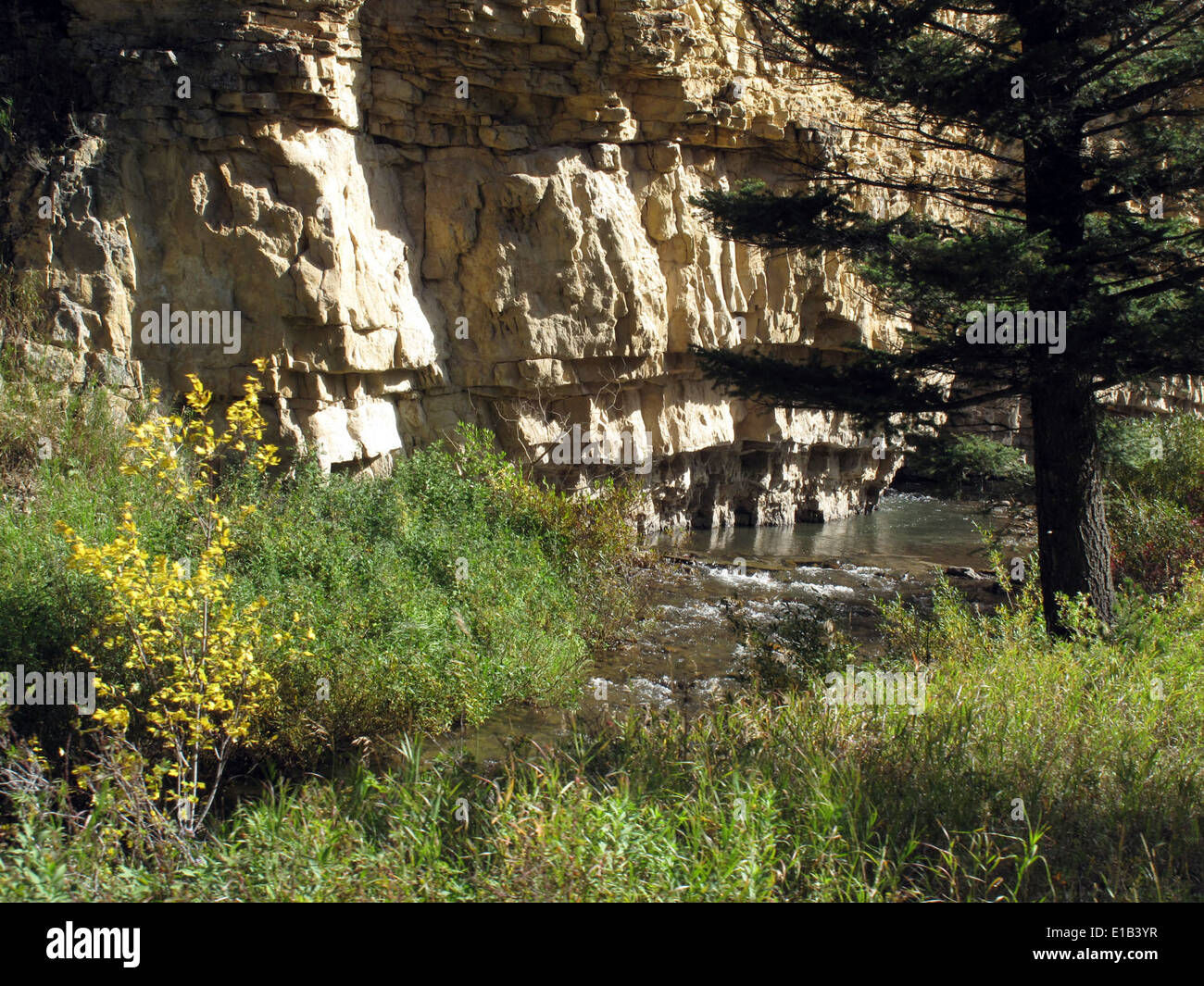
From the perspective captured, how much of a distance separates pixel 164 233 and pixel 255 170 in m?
1.38

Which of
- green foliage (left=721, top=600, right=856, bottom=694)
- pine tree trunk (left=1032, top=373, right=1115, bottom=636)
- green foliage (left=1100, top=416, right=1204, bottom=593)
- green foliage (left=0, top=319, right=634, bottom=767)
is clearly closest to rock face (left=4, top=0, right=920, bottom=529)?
green foliage (left=0, top=319, right=634, bottom=767)

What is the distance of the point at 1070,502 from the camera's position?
7.76 m

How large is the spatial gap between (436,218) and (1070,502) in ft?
31.6

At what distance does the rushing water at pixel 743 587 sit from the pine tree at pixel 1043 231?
6.16 feet

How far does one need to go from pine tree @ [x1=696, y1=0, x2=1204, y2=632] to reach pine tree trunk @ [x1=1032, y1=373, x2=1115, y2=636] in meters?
0.02

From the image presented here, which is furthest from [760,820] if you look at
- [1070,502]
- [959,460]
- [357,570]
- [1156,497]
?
[1156,497]

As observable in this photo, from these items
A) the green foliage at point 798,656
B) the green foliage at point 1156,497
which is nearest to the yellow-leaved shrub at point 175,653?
the green foliage at point 798,656

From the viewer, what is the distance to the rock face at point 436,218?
11234mm

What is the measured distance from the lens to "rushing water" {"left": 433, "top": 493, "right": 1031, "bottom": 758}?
8781 mm

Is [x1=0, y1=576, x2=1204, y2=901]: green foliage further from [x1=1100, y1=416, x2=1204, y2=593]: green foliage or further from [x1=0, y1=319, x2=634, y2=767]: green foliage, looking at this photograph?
[x1=1100, y1=416, x2=1204, y2=593]: green foliage

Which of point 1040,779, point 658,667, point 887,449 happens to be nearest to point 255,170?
point 658,667

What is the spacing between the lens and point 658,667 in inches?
384

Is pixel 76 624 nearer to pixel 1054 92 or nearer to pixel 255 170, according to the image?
pixel 255 170

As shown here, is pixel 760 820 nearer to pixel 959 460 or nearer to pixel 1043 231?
pixel 959 460
